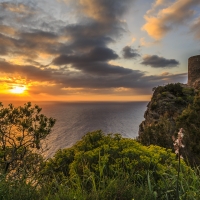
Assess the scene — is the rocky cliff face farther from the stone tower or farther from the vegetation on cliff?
the stone tower

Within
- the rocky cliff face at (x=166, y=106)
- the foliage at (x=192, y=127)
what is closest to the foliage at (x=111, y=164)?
the foliage at (x=192, y=127)

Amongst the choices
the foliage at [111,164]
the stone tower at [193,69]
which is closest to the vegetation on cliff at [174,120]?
the foliage at [111,164]

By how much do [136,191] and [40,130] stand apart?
9897 millimetres

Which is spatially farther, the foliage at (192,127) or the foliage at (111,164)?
the foliage at (192,127)

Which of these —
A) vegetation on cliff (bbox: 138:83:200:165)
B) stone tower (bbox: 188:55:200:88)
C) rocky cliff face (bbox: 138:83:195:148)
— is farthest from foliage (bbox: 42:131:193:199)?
stone tower (bbox: 188:55:200:88)

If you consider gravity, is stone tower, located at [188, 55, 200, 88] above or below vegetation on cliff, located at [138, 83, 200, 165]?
above

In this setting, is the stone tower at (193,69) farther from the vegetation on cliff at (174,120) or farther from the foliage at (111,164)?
the foliage at (111,164)

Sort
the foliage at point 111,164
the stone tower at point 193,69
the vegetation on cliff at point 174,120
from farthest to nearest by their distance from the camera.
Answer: the stone tower at point 193,69
the vegetation on cliff at point 174,120
the foliage at point 111,164

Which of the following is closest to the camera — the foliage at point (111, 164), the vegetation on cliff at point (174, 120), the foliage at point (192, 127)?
the foliage at point (111, 164)

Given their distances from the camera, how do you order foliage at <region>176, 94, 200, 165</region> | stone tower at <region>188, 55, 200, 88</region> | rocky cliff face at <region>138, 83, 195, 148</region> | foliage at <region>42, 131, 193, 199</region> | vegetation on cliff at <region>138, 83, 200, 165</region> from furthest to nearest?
stone tower at <region>188, 55, 200, 88</region>, rocky cliff face at <region>138, 83, 195, 148</region>, vegetation on cliff at <region>138, 83, 200, 165</region>, foliage at <region>176, 94, 200, 165</region>, foliage at <region>42, 131, 193, 199</region>

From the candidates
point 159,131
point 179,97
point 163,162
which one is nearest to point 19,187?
point 163,162

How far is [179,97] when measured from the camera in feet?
72.7

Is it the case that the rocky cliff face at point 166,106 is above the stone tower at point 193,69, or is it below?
below

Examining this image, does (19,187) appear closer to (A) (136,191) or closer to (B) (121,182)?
(B) (121,182)
